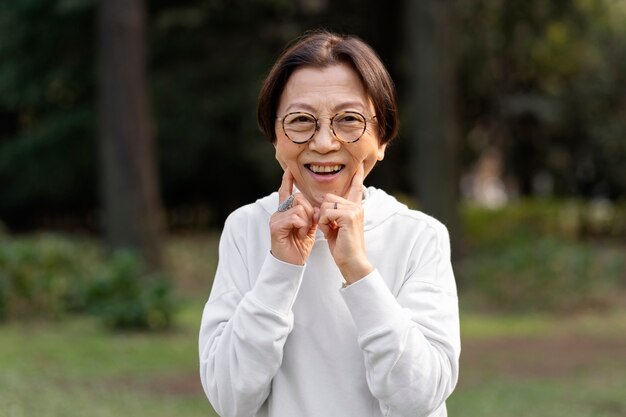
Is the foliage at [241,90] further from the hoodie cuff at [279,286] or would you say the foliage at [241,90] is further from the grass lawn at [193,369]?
the hoodie cuff at [279,286]

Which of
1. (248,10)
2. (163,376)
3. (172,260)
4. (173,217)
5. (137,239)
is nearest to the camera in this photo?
(163,376)

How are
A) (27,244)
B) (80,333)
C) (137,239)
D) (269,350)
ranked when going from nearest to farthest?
(269,350) < (80,333) < (27,244) < (137,239)

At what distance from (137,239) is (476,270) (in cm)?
482

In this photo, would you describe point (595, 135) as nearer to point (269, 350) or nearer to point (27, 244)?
point (27, 244)

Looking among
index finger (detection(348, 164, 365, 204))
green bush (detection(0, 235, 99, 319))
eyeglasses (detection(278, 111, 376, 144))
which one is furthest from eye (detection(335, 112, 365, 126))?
green bush (detection(0, 235, 99, 319))

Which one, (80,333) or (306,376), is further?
(80,333)

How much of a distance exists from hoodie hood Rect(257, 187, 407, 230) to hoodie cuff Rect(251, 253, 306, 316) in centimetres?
23

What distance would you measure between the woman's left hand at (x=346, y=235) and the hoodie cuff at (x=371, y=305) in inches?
0.9

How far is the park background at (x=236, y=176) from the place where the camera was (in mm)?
9609

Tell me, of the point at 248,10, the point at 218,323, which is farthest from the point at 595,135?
the point at 218,323

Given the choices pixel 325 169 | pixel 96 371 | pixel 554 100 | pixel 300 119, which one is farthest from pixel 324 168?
pixel 554 100

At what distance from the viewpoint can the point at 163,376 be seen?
30.0 feet

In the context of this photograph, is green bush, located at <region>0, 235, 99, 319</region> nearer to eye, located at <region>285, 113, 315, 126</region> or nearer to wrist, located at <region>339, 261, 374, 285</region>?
eye, located at <region>285, 113, 315, 126</region>

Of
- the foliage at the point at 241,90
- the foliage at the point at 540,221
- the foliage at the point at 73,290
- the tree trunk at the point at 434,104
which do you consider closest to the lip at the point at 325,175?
the foliage at the point at 73,290
